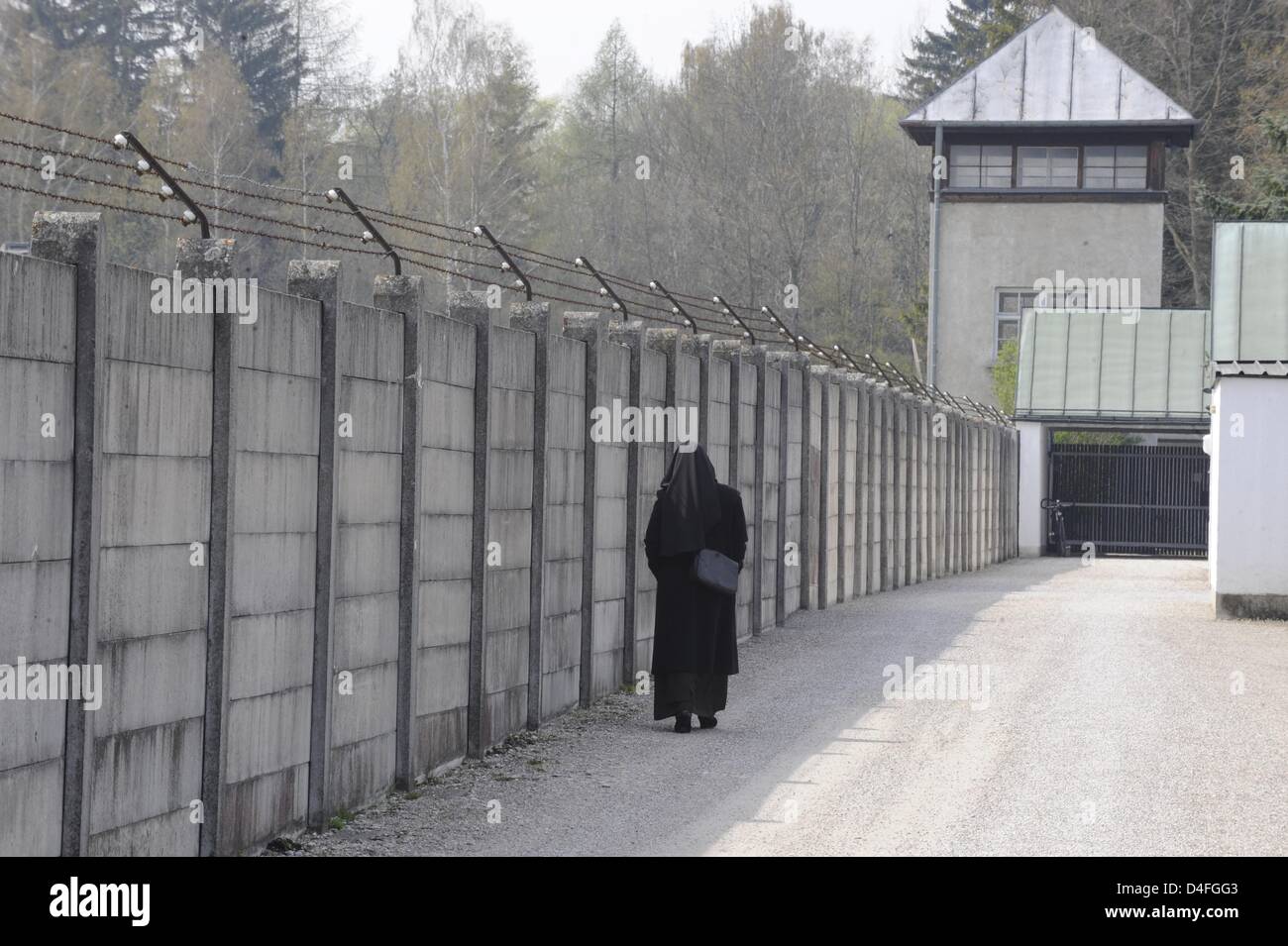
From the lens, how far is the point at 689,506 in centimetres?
1189

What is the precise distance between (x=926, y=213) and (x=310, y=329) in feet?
188

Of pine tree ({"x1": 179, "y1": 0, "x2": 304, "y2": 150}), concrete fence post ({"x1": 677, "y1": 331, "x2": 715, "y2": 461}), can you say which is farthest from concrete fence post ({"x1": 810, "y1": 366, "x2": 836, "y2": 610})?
pine tree ({"x1": 179, "y1": 0, "x2": 304, "y2": 150})

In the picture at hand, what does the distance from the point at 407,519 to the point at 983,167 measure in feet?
124

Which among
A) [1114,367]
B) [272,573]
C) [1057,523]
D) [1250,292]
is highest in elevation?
[1114,367]

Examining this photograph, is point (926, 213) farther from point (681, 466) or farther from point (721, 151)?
point (681, 466)

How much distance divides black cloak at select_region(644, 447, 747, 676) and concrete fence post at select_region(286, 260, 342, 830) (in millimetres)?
3711

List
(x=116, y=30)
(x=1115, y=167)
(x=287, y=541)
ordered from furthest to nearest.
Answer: (x=116, y=30)
(x=1115, y=167)
(x=287, y=541)

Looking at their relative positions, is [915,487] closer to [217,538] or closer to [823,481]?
[823,481]

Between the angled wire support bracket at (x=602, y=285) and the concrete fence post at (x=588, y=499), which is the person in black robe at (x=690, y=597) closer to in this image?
the concrete fence post at (x=588, y=499)

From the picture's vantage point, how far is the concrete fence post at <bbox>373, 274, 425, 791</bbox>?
31.2 feet

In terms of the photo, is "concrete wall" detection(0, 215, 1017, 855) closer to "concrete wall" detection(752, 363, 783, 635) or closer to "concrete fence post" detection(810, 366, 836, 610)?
"concrete wall" detection(752, 363, 783, 635)

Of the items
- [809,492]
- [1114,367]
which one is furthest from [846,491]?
[1114,367]

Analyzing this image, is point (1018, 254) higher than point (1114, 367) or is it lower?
higher

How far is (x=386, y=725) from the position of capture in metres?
9.36
